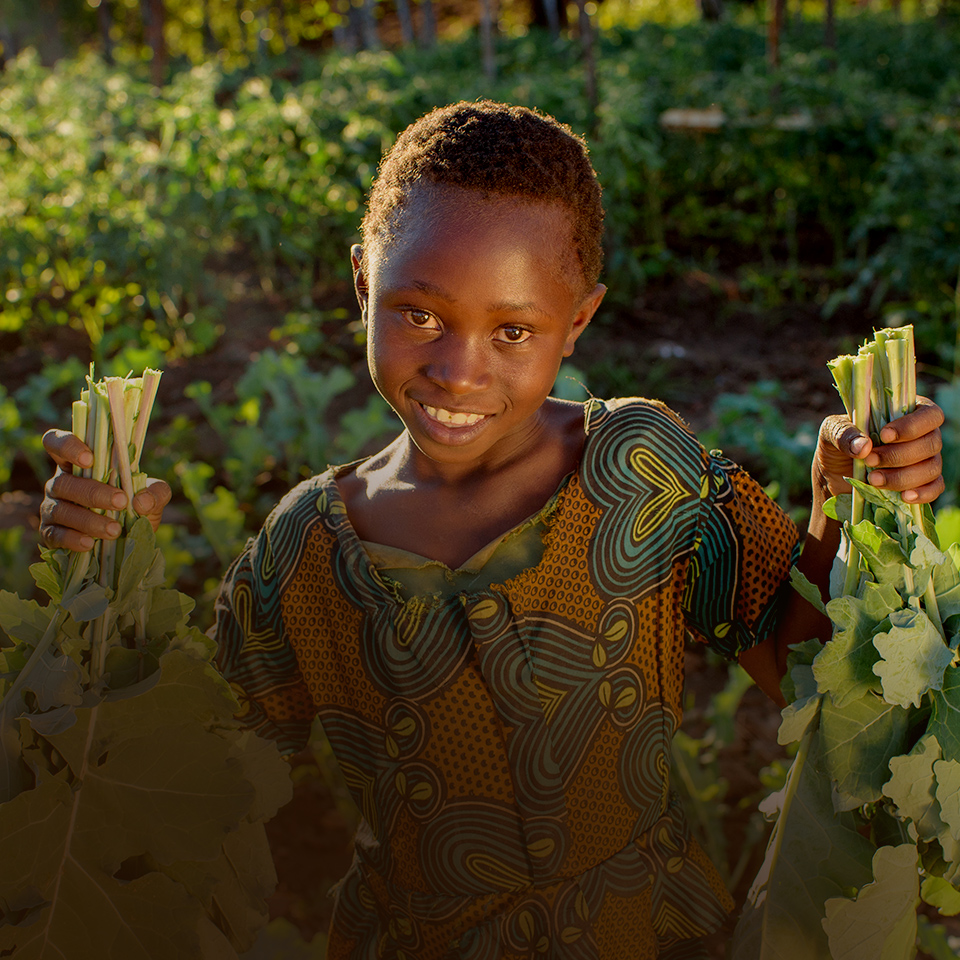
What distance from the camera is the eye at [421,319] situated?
42.8 inches

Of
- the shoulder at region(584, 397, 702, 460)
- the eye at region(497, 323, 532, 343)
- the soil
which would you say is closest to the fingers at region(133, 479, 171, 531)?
the eye at region(497, 323, 532, 343)

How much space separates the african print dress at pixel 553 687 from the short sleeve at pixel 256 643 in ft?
0.11

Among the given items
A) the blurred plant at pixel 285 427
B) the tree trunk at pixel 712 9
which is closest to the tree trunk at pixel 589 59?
the blurred plant at pixel 285 427

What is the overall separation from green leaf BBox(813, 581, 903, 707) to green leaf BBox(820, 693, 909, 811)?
0.02m

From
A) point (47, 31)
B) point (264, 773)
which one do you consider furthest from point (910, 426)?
point (47, 31)

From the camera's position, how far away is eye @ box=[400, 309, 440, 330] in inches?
42.8

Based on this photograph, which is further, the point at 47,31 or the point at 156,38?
the point at 47,31

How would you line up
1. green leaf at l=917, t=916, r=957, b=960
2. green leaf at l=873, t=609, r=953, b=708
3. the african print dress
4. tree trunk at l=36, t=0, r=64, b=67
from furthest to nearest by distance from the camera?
tree trunk at l=36, t=0, r=64, b=67 → green leaf at l=917, t=916, r=957, b=960 → the african print dress → green leaf at l=873, t=609, r=953, b=708

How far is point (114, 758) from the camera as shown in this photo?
3.34ft

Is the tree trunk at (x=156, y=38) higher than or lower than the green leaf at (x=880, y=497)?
lower

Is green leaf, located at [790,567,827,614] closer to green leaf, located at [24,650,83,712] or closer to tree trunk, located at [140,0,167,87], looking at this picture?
green leaf, located at [24,650,83,712]

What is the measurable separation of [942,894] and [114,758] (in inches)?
37.9

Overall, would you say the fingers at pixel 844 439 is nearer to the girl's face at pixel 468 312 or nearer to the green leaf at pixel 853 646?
the green leaf at pixel 853 646

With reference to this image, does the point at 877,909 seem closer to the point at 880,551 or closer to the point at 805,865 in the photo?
the point at 805,865
